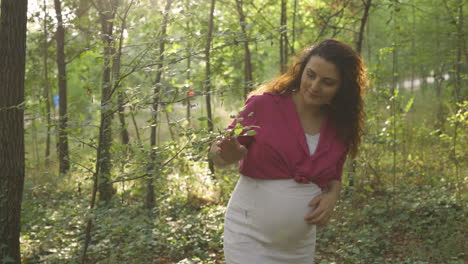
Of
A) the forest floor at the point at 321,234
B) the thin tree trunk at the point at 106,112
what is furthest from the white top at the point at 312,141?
the forest floor at the point at 321,234

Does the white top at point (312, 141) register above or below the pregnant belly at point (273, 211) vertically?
above

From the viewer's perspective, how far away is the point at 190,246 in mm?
4957

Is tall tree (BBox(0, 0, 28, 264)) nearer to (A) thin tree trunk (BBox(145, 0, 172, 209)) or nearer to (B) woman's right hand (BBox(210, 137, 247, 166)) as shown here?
(A) thin tree trunk (BBox(145, 0, 172, 209))

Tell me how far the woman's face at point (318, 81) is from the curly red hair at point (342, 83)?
43mm

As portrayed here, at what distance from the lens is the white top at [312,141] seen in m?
2.08

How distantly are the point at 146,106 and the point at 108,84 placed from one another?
29cm

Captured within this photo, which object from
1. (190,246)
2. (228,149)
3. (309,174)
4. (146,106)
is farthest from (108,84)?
(190,246)

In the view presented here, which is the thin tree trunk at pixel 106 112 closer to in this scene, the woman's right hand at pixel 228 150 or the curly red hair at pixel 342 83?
the woman's right hand at pixel 228 150

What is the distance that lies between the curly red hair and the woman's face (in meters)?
0.04

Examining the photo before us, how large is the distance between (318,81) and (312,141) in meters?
0.31

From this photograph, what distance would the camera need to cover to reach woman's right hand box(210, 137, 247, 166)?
1.90 meters

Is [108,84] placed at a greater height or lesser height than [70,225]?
greater

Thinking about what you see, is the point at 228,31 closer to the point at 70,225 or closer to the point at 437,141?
the point at 70,225

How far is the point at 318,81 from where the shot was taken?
2.10 metres
